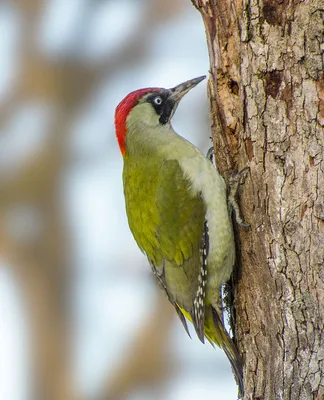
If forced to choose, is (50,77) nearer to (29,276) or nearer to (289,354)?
(29,276)

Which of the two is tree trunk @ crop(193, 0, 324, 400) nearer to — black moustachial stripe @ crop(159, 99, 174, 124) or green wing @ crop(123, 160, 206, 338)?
green wing @ crop(123, 160, 206, 338)

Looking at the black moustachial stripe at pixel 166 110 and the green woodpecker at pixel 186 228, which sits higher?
the black moustachial stripe at pixel 166 110

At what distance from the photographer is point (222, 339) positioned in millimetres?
4094

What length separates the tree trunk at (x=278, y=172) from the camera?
132 inches

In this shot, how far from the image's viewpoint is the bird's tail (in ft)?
13.0

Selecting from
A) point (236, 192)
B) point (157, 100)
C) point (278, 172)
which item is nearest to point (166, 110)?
point (157, 100)

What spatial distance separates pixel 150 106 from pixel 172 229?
950 millimetres

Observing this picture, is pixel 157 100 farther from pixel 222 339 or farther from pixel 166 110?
pixel 222 339

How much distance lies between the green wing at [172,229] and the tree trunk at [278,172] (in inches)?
18.5

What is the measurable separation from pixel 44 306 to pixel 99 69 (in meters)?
2.71

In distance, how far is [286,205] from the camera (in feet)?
11.3

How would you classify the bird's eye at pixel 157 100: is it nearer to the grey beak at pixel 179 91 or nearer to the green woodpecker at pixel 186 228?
the grey beak at pixel 179 91

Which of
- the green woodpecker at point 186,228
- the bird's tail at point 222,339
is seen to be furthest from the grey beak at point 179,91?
the bird's tail at point 222,339

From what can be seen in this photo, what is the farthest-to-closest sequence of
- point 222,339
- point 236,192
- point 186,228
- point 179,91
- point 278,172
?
1. point 179,91
2. point 186,228
3. point 222,339
4. point 236,192
5. point 278,172
